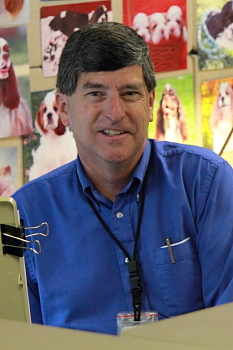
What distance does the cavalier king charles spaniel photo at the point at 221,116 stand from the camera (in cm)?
313

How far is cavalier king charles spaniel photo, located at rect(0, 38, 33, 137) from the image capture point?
246 cm

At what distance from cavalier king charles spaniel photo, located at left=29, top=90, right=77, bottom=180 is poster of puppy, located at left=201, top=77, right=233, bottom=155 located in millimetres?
753

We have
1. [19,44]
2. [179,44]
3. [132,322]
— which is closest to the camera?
[132,322]

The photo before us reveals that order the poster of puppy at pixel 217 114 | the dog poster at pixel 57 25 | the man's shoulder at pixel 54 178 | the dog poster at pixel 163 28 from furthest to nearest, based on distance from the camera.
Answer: the poster of puppy at pixel 217 114, the dog poster at pixel 163 28, the dog poster at pixel 57 25, the man's shoulder at pixel 54 178

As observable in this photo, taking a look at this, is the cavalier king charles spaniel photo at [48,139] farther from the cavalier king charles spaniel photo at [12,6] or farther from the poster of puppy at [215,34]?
the poster of puppy at [215,34]

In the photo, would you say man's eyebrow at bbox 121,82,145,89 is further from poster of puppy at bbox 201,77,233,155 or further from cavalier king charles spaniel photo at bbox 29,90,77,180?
poster of puppy at bbox 201,77,233,155

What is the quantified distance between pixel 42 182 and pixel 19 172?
0.79 m

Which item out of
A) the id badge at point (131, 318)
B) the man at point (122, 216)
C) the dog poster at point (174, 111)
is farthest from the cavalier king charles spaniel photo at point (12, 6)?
the id badge at point (131, 318)

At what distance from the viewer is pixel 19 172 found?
2564mm

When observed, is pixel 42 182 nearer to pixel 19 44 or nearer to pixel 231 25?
pixel 19 44

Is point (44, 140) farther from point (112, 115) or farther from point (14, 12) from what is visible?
point (112, 115)

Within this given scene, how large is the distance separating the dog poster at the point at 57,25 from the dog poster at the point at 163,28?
231 mm

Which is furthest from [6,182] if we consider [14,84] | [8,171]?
[14,84]

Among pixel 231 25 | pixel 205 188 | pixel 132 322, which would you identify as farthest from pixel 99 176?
pixel 231 25
